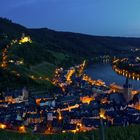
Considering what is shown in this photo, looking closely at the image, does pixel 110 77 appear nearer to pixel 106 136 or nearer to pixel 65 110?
pixel 65 110

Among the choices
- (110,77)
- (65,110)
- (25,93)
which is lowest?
(110,77)

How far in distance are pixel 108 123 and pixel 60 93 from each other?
49.7ft

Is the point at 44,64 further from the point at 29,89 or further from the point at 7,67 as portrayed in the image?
the point at 29,89

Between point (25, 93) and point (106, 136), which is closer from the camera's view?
point (106, 136)

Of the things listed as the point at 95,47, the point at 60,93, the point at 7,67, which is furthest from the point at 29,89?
the point at 95,47

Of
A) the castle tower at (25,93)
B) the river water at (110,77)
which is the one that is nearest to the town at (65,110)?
the castle tower at (25,93)

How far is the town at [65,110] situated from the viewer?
2872 centimetres

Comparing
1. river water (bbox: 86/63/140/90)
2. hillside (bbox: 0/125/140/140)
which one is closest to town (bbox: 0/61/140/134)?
hillside (bbox: 0/125/140/140)

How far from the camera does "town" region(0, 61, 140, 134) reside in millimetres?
28719

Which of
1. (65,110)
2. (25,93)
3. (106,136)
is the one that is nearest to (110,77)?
(25,93)

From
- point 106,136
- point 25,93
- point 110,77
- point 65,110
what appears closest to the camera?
point 106,136

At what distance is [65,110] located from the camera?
34.7 metres

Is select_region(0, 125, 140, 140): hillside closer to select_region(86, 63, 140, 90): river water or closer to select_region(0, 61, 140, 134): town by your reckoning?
select_region(0, 61, 140, 134): town

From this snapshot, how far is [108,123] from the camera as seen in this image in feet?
95.2
